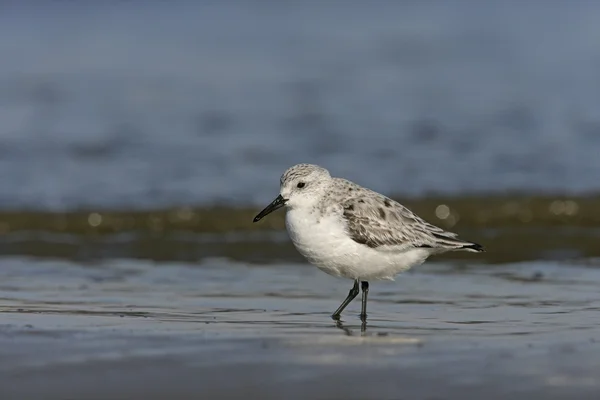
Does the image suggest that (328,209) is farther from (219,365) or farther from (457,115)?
(457,115)

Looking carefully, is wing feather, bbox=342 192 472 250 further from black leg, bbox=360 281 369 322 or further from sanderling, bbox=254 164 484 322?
black leg, bbox=360 281 369 322

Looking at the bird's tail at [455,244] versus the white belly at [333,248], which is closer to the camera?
the white belly at [333,248]

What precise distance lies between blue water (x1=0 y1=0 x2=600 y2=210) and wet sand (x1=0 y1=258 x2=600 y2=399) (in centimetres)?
363

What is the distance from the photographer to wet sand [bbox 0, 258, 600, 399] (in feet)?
17.3

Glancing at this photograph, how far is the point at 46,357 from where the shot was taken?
581cm

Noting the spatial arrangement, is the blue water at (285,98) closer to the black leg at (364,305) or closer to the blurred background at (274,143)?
the blurred background at (274,143)

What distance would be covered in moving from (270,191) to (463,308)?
5.35 metres

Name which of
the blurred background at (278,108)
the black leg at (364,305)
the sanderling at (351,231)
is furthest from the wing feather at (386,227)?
the blurred background at (278,108)

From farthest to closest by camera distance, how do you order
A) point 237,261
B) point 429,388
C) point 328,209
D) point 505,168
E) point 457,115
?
point 457,115, point 505,168, point 237,261, point 328,209, point 429,388

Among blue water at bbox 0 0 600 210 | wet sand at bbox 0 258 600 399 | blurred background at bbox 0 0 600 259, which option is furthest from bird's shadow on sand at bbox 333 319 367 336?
blue water at bbox 0 0 600 210

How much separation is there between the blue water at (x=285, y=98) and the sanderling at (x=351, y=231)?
4.99 metres

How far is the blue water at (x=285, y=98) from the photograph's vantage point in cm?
1342

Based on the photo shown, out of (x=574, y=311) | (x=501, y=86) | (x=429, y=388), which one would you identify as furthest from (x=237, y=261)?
(x=501, y=86)

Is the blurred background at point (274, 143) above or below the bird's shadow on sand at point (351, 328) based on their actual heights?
above
